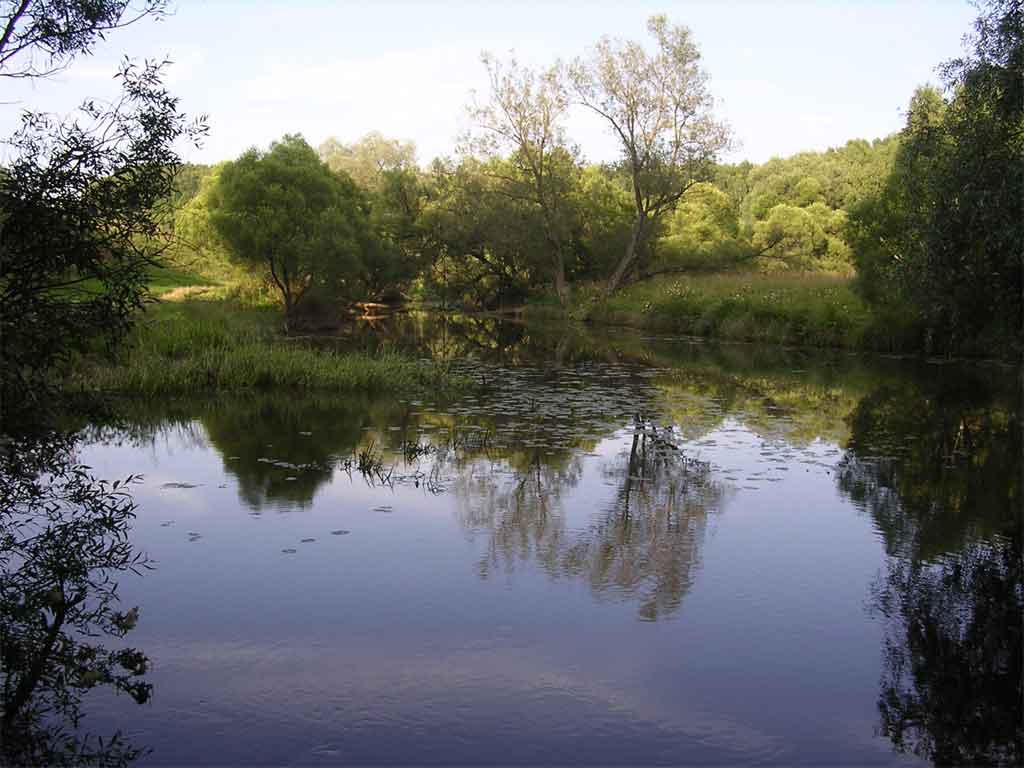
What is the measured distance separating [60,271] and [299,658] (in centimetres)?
286

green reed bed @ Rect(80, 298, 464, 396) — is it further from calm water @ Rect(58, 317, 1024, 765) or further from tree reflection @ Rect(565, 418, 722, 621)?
tree reflection @ Rect(565, 418, 722, 621)

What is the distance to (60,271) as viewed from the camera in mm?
5500

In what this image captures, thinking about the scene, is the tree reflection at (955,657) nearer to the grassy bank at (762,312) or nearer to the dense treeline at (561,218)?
the dense treeline at (561,218)

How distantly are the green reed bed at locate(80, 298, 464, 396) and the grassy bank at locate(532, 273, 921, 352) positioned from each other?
15.0 meters

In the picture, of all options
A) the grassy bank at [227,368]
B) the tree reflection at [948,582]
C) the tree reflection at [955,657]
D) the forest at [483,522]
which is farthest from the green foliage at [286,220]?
the tree reflection at [955,657]

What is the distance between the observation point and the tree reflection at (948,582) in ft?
17.0

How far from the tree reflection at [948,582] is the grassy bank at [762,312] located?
42.2 feet

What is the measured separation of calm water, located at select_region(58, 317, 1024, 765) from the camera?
200 inches

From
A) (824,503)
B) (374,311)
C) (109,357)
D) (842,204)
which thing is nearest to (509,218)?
(374,311)

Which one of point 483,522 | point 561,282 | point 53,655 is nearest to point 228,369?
point 483,522

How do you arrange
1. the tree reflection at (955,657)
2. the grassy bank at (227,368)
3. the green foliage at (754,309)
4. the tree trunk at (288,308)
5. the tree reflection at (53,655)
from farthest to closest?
the tree trunk at (288,308) → the green foliage at (754,309) → the grassy bank at (227,368) → the tree reflection at (955,657) → the tree reflection at (53,655)

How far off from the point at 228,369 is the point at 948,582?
43.3 feet

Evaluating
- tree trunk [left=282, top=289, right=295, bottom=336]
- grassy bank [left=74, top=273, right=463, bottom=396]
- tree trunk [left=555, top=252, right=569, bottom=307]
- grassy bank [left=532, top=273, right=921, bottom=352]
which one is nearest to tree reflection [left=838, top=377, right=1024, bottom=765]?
grassy bank [left=74, top=273, right=463, bottom=396]

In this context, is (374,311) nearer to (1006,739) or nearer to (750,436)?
(750,436)
